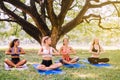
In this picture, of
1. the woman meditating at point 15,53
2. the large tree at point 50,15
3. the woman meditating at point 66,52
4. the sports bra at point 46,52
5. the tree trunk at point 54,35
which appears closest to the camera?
the sports bra at point 46,52

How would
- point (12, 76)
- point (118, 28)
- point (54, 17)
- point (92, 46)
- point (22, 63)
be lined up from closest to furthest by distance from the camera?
point (12, 76), point (22, 63), point (92, 46), point (54, 17), point (118, 28)

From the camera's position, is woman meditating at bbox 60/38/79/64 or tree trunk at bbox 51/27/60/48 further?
tree trunk at bbox 51/27/60/48

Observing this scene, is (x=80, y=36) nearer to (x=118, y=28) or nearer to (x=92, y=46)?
(x=118, y=28)

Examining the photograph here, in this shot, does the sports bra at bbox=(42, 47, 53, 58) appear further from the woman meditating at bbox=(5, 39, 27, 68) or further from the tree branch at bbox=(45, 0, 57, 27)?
the tree branch at bbox=(45, 0, 57, 27)

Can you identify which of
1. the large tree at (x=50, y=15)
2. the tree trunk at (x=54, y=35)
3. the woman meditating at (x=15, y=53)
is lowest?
the woman meditating at (x=15, y=53)

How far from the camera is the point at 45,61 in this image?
9.20m

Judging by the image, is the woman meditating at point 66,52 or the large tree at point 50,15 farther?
the large tree at point 50,15

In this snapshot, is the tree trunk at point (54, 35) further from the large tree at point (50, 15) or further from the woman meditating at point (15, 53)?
the woman meditating at point (15, 53)

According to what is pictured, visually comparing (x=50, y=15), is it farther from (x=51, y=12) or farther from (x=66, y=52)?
(x=66, y=52)

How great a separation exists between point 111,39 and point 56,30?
18.6ft

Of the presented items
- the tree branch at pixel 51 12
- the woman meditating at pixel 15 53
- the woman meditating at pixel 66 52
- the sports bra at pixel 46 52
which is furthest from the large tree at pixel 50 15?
the sports bra at pixel 46 52

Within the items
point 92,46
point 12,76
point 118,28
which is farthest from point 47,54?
point 118,28

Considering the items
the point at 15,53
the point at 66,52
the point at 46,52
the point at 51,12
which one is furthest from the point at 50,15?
the point at 46,52

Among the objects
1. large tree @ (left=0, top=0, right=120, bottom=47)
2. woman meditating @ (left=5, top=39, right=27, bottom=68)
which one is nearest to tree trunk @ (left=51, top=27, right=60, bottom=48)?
large tree @ (left=0, top=0, right=120, bottom=47)
